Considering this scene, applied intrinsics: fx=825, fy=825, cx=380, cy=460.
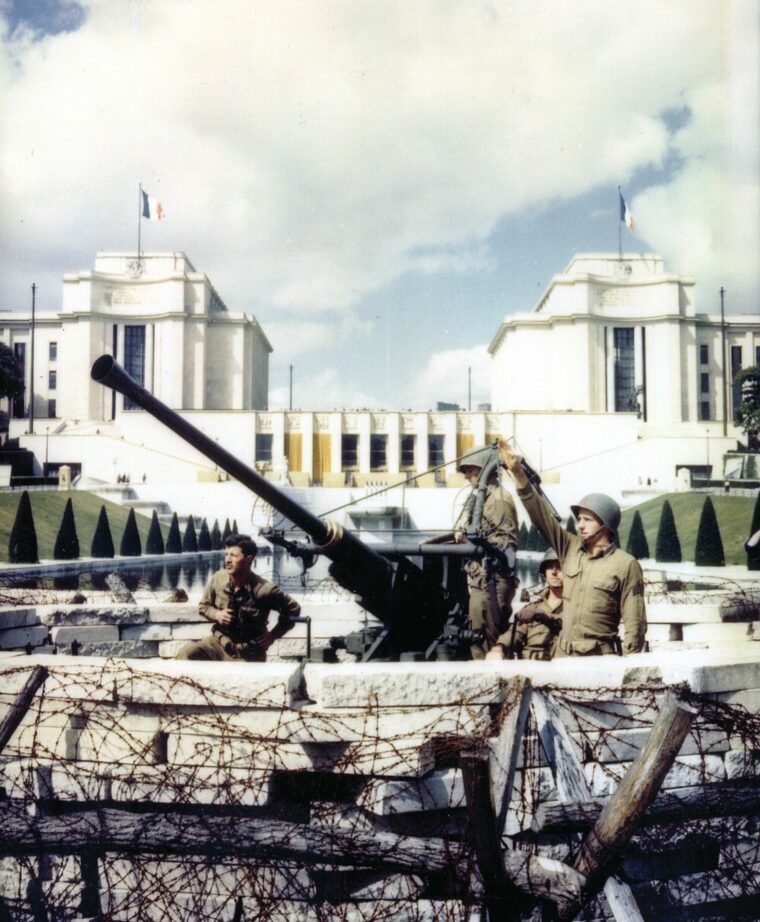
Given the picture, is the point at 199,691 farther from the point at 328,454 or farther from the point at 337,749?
the point at 328,454

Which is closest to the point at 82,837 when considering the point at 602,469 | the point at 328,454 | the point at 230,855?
the point at 230,855

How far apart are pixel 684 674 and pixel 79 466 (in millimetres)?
47239

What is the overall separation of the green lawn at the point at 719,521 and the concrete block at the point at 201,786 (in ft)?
66.6

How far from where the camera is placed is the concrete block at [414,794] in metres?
4.27

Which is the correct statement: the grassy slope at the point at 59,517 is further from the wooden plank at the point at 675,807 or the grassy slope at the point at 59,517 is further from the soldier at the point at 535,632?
the wooden plank at the point at 675,807

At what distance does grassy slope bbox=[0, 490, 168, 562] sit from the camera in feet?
75.7

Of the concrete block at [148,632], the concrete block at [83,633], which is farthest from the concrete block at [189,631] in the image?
the concrete block at [83,633]

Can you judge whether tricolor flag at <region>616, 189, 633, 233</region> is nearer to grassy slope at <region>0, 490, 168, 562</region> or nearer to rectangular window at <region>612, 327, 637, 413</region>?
grassy slope at <region>0, 490, 168, 562</region>

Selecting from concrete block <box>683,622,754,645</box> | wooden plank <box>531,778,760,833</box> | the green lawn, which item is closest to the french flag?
the green lawn

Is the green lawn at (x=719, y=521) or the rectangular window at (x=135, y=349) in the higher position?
the rectangular window at (x=135, y=349)

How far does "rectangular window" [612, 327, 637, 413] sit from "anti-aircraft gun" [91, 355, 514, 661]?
66.9 m

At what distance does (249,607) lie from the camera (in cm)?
633

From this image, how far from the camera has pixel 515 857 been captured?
3.46 meters

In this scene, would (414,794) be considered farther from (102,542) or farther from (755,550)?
(102,542)
